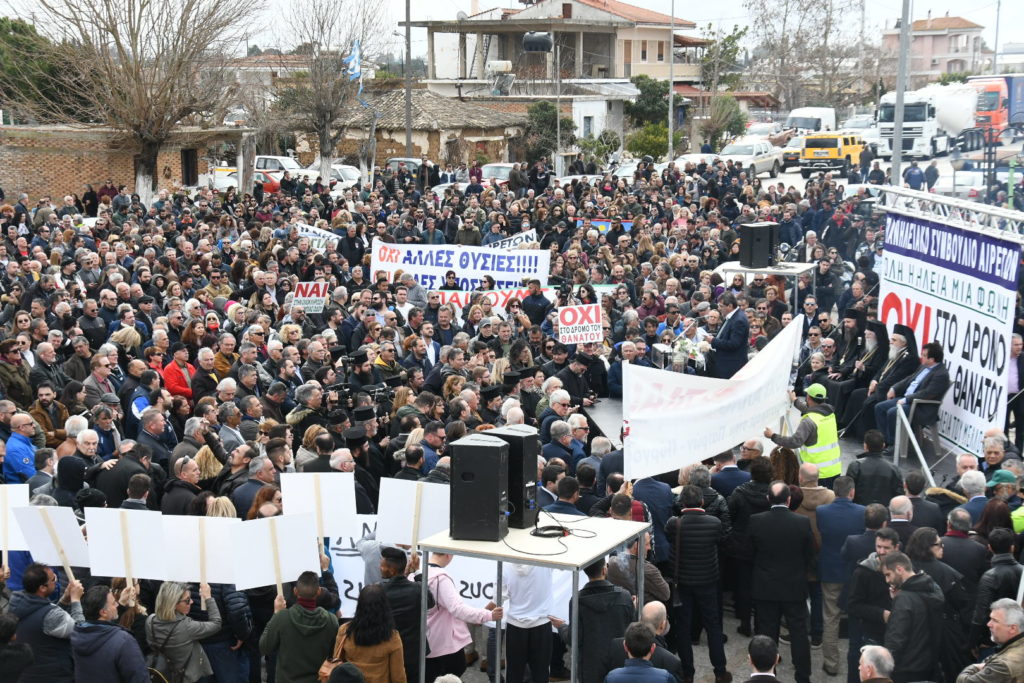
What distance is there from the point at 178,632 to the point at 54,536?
1.14m

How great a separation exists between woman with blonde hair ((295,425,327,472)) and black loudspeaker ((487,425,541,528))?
262cm

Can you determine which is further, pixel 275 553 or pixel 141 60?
pixel 141 60

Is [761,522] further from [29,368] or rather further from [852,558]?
→ [29,368]

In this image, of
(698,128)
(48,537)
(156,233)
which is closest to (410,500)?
(48,537)

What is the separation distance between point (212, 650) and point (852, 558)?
14.6 feet

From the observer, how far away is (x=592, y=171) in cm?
4303

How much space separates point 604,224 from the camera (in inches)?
1014

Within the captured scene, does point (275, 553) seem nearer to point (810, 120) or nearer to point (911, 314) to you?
point (911, 314)

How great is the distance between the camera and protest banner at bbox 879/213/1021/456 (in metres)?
11.7

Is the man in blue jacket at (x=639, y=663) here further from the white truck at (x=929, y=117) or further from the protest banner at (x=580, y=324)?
the white truck at (x=929, y=117)

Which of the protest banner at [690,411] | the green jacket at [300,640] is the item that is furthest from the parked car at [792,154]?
the green jacket at [300,640]

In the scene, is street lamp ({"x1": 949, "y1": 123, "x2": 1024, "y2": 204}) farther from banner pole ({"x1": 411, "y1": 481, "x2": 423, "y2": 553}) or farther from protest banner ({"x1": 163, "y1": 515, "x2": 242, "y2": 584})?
protest banner ({"x1": 163, "y1": 515, "x2": 242, "y2": 584})

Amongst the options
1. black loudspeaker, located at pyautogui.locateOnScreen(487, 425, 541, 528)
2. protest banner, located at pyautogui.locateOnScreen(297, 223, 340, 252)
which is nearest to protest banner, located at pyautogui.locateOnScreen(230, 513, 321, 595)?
black loudspeaker, located at pyautogui.locateOnScreen(487, 425, 541, 528)

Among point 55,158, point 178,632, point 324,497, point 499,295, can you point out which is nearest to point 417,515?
point 324,497
